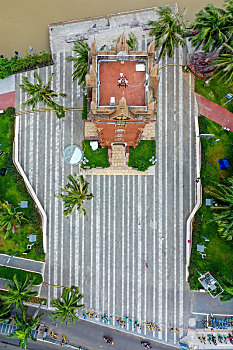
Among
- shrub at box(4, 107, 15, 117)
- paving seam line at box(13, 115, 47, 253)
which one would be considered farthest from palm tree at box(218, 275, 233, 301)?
shrub at box(4, 107, 15, 117)

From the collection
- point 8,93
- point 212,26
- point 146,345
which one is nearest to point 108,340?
point 146,345

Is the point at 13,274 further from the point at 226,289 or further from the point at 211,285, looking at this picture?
the point at 226,289

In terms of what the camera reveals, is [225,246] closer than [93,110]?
No

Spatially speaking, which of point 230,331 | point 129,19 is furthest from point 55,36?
point 230,331

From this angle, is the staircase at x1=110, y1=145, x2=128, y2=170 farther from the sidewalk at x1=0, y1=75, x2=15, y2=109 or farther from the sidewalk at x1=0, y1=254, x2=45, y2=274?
the sidewalk at x1=0, y1=254, x2=45, y2=274

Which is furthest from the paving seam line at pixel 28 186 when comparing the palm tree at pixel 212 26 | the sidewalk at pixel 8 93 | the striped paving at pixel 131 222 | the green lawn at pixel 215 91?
the palm tree at pixel 212 26

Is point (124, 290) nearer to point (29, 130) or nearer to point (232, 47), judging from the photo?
point (29, 130)
